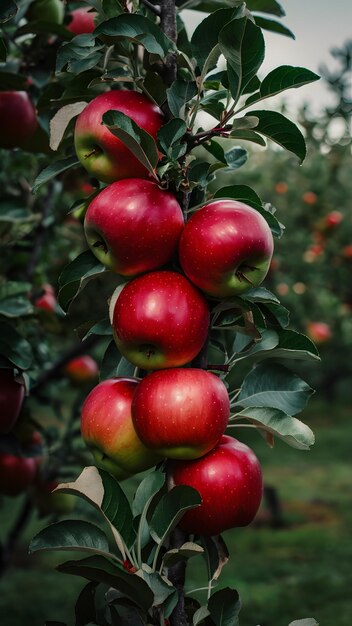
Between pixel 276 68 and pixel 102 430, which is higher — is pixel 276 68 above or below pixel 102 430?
above

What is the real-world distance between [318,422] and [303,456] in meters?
1.82

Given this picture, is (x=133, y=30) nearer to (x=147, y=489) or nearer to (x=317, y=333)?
(x=147, y=489)

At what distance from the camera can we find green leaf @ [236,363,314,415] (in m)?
1.00

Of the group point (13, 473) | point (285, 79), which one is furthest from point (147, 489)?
point (13, 473)

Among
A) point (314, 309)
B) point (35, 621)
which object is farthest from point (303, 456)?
point (35, 621)

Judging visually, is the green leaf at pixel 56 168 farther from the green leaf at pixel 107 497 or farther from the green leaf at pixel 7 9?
the green leaf at pixel 107 497

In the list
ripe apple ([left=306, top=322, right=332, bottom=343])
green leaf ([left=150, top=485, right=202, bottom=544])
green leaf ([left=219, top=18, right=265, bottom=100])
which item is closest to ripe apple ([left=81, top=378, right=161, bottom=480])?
green leaf ([left=150, top=485, right=202, bottom=544])

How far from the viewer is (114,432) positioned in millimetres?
916

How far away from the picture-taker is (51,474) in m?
2.32

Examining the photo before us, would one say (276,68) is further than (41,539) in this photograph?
Yes

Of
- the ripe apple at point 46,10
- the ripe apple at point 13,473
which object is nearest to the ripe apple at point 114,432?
the ripe apple at point 13,473

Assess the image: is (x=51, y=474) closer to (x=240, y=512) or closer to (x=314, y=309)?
(x=240, y=512)

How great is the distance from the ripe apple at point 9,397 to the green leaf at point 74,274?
0.38 meters

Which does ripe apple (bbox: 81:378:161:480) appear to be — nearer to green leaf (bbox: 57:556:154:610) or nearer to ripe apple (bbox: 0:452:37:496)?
green leaf (bbox: 57:556:154:610)
